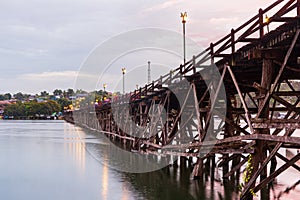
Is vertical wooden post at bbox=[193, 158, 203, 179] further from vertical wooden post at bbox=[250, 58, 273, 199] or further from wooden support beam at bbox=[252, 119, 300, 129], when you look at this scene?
wooden support beam at bbox=[252, 119, 300, 129]

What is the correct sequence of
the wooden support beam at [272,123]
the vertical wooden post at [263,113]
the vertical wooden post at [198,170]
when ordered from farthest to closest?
the vertical wooden post at [198,170] → the vertical wooden post at [263,113] → the wooden support beam at [272,123]

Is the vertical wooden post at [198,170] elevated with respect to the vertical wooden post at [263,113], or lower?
lower

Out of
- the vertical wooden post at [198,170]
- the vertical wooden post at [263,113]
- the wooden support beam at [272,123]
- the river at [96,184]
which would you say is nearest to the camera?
the wooden support beam at [272,123]

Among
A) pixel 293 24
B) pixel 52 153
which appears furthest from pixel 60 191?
pixel 52 153

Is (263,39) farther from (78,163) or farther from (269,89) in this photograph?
(78,163)

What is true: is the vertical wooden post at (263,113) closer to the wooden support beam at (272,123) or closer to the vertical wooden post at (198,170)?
the wooden support beam at (272,123)

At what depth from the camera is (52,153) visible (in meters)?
44.4

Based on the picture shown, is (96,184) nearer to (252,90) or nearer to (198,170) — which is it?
(198,170)

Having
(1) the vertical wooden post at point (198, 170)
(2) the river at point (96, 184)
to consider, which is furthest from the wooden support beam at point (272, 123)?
(1) the vertical wooden post at point (198, 170)

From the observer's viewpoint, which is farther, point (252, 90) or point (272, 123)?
point (252, 90)

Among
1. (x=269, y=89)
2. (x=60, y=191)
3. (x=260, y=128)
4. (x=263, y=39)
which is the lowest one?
(x=60, y=191)

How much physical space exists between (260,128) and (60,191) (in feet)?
41.3

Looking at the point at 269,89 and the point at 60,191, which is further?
the point at 60,191

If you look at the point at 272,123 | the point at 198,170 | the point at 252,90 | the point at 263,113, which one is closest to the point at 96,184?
the point at 198,170
